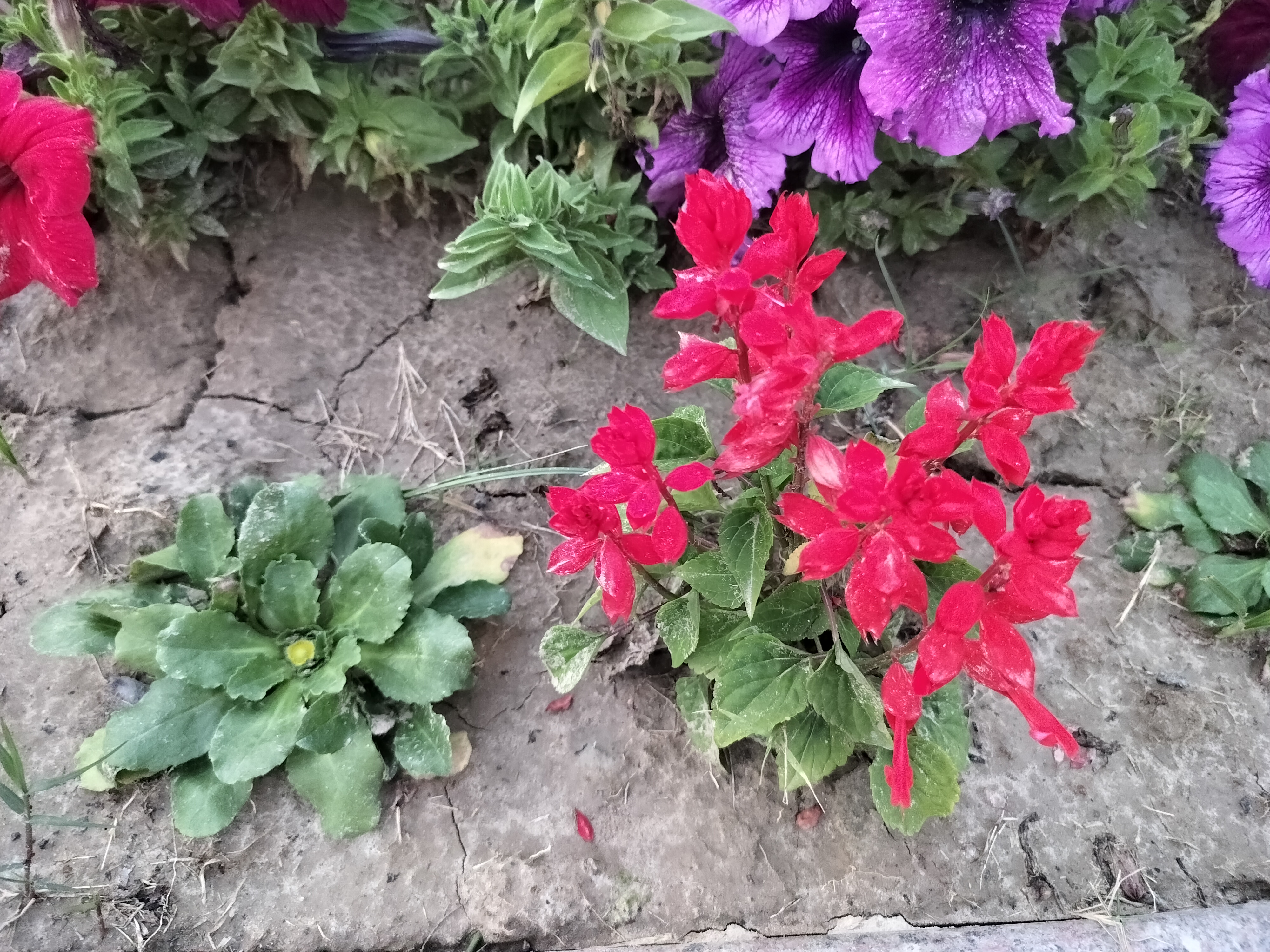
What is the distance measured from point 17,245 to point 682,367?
104 centimetres

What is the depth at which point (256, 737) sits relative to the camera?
1051 millimetres

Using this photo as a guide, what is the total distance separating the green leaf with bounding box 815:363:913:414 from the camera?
80 centimetres

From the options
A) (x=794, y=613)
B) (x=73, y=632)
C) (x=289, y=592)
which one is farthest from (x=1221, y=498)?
(x=73, y=632)

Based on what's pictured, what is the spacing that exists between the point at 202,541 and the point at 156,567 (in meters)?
0.08

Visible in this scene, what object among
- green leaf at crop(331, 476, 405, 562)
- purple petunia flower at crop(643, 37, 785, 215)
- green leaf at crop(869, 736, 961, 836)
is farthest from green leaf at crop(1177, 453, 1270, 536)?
green leaf at crop(331, 476, 405, 562)

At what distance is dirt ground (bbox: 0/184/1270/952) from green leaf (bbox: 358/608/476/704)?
0.12 metres

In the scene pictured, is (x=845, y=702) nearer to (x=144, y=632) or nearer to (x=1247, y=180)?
(x=144, y=632)

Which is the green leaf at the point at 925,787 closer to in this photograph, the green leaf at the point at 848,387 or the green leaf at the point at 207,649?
the green leaf at the point at 848,387

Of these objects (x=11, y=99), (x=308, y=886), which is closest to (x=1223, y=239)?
(x=308, y=886)

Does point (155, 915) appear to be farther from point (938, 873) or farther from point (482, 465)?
point (938, 873)

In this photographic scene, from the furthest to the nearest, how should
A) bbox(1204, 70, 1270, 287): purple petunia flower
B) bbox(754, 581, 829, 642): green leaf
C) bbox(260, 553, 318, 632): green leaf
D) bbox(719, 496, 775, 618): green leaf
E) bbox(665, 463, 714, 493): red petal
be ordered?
bbox(1204, 70, 1270, 287): purple petunia flower < bbox(260, 553, 318, 632): green leaf < bbox(754, 581, 829, 642): green leaf < bbox(719, 496, 775, 618): green leaf < bbox(665, 463, 714, 493): red petal

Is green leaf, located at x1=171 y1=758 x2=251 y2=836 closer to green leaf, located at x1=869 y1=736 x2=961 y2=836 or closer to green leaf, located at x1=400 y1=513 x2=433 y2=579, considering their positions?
green leaf, located at x1=400 y1=513 x2=433 y2=579

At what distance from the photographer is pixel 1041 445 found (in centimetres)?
138

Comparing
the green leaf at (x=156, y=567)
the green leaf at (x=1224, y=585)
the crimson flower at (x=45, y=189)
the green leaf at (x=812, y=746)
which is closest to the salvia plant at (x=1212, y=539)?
the green leaf at (x=1224, y=585)
